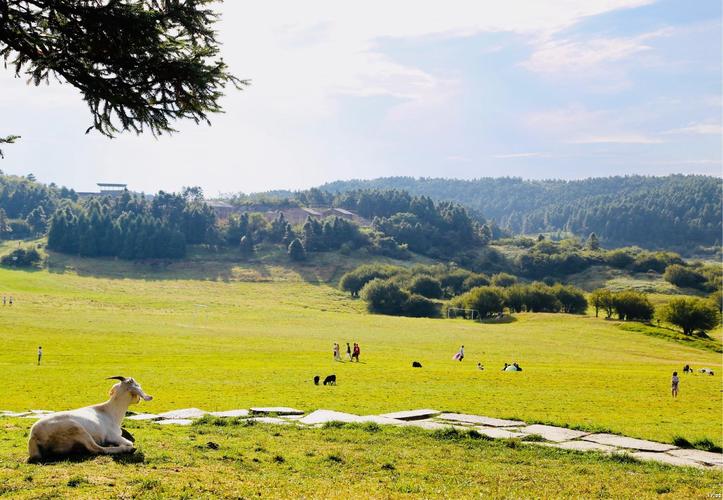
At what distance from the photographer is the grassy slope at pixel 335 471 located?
36.6ft

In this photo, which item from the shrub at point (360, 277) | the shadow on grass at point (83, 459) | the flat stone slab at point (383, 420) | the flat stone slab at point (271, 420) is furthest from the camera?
the shrub at point (360, 277)

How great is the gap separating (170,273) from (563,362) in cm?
13736

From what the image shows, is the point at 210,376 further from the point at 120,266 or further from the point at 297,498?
the point at 120,266

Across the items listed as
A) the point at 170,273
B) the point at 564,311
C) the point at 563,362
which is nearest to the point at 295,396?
the point at 563,362

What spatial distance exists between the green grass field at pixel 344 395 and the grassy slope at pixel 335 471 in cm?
6

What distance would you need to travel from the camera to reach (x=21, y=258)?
565 feet

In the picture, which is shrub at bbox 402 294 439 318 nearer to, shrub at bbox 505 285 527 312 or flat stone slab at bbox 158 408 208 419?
shrub at bbox 505 285 527 312

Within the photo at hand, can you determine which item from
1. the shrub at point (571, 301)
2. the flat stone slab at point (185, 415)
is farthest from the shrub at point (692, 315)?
the flat stone slab at point (185, 415)

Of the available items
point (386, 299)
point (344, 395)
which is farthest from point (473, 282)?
point (344, 395)

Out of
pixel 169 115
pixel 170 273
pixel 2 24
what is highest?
pixel 2 24

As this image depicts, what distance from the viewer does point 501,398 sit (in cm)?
3138

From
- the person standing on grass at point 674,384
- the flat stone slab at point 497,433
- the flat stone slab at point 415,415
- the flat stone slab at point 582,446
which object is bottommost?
the person standing on grass at point 674,384

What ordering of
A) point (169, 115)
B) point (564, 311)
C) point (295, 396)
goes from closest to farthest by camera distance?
point (169, 115) → point (295, 396) → point (564, 311)

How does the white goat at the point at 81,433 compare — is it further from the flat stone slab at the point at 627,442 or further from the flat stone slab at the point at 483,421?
the flat stone slab at the point at 627,442
